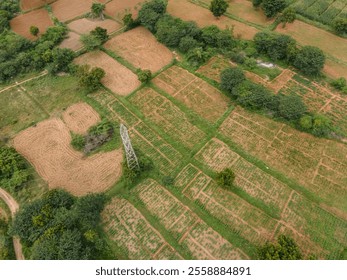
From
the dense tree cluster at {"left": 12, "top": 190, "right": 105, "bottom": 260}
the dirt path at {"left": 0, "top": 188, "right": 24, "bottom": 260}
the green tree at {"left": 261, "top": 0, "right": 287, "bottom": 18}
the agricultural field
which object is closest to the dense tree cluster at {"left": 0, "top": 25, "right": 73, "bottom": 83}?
the dirt path at {"left": 0, "top": 188, "right": 24, "bottom": 260}

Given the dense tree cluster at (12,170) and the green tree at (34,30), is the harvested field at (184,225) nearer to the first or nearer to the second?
the dense tree cluster at (12,170)

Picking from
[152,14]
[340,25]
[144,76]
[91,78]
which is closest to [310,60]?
[340,25]

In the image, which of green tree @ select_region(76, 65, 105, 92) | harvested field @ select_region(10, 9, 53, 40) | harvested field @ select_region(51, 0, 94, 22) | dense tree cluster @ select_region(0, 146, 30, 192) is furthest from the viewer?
harvested field @ select_region(51, 0, 94, 22)

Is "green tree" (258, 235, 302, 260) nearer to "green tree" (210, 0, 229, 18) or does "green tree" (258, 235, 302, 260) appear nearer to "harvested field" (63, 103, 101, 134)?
"harvested field" (63, 103, 101, 134)

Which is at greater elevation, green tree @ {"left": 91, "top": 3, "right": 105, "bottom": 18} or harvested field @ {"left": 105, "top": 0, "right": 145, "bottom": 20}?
green tree @ {"left": 91, "top": 3, "right": 105, "bottom": 18}

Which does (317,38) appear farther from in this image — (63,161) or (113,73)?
(63,161)

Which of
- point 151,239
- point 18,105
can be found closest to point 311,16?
point 151,239

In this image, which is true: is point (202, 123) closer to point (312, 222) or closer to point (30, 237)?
point (312, 222)
